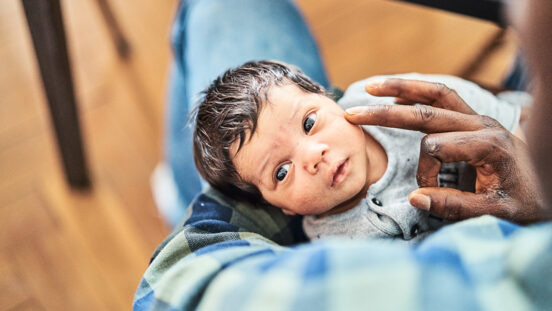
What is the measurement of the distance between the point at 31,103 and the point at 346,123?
1.17m

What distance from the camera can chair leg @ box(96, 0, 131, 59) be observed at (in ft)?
4.64

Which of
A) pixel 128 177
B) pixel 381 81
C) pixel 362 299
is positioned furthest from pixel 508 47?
pixel 362 299

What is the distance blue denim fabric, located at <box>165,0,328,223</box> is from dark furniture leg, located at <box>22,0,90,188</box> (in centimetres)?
23

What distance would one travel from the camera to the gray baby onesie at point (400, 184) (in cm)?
65

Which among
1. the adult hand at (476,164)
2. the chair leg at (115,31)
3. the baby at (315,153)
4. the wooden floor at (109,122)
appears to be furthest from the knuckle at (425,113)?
the chair leg at (115,31)

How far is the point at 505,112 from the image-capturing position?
2.25 feet

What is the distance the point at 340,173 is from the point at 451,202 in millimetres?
154

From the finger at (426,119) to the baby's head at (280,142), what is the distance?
66mm

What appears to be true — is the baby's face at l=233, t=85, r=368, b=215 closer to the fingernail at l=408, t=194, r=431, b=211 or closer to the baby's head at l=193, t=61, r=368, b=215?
the baby's head at l=193, t=61, r=368, b=215

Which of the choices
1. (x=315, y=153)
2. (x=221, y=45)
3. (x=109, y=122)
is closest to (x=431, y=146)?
(x=315, y=153)

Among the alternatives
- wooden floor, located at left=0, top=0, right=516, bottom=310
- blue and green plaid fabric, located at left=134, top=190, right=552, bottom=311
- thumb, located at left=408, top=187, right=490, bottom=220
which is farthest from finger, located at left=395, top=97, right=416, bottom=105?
wooden floor, located at left=0, top=0, right=516, bottom=310

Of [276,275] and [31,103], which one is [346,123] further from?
[31,103]

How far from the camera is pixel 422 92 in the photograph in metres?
0.62

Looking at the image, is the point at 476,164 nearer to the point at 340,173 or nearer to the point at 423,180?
the point at 423,180
